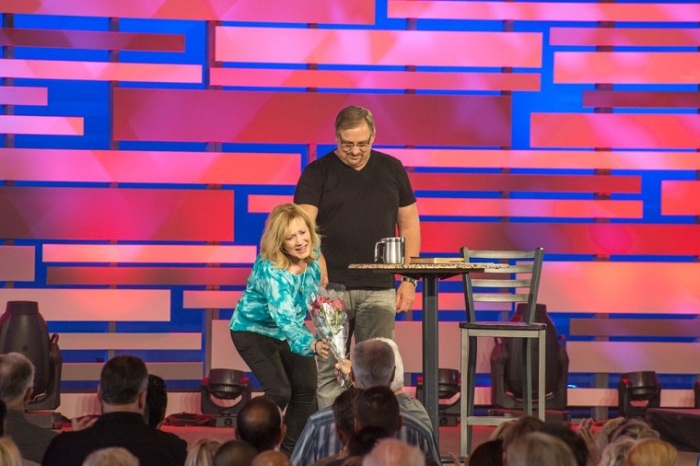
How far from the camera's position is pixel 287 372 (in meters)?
4.59

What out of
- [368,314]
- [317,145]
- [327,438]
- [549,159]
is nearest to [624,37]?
[549,159]

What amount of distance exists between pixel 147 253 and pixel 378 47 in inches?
77.2

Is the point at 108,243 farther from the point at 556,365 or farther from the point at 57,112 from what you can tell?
the point at 556,365

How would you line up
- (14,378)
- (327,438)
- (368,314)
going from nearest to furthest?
(327,438), (14,378), (368,314)

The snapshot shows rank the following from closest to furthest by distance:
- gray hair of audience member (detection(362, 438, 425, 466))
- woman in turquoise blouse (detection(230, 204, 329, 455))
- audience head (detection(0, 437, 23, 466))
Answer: gray hair of audience member (detection(362, 438, 425, 466)) < audience head (detection(0, 437, 23, 466)) < woman in turquoise blouse (detection(230, 204, 329, 455))

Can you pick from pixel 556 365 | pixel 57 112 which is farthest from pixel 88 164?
pixel 556 365

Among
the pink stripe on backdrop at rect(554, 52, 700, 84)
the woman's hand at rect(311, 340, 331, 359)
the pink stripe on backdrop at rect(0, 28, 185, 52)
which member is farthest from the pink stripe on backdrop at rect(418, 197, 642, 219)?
the woman's hand at rect(311, 340, 331, 359)

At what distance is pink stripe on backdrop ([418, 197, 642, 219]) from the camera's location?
23.2ft

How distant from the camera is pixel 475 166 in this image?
709cm

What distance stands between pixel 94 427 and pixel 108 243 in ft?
13.3

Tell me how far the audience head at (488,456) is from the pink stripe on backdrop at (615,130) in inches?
184

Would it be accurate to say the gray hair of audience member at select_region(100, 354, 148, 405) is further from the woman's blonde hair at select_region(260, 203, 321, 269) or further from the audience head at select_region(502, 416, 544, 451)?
the woman's blonde hair at select_region(260, 203, 321, 269)

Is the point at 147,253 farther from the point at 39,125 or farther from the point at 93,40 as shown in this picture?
the point at 93,40

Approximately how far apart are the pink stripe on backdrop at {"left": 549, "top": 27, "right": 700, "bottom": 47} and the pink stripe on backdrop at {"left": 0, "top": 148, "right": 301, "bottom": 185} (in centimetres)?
191
